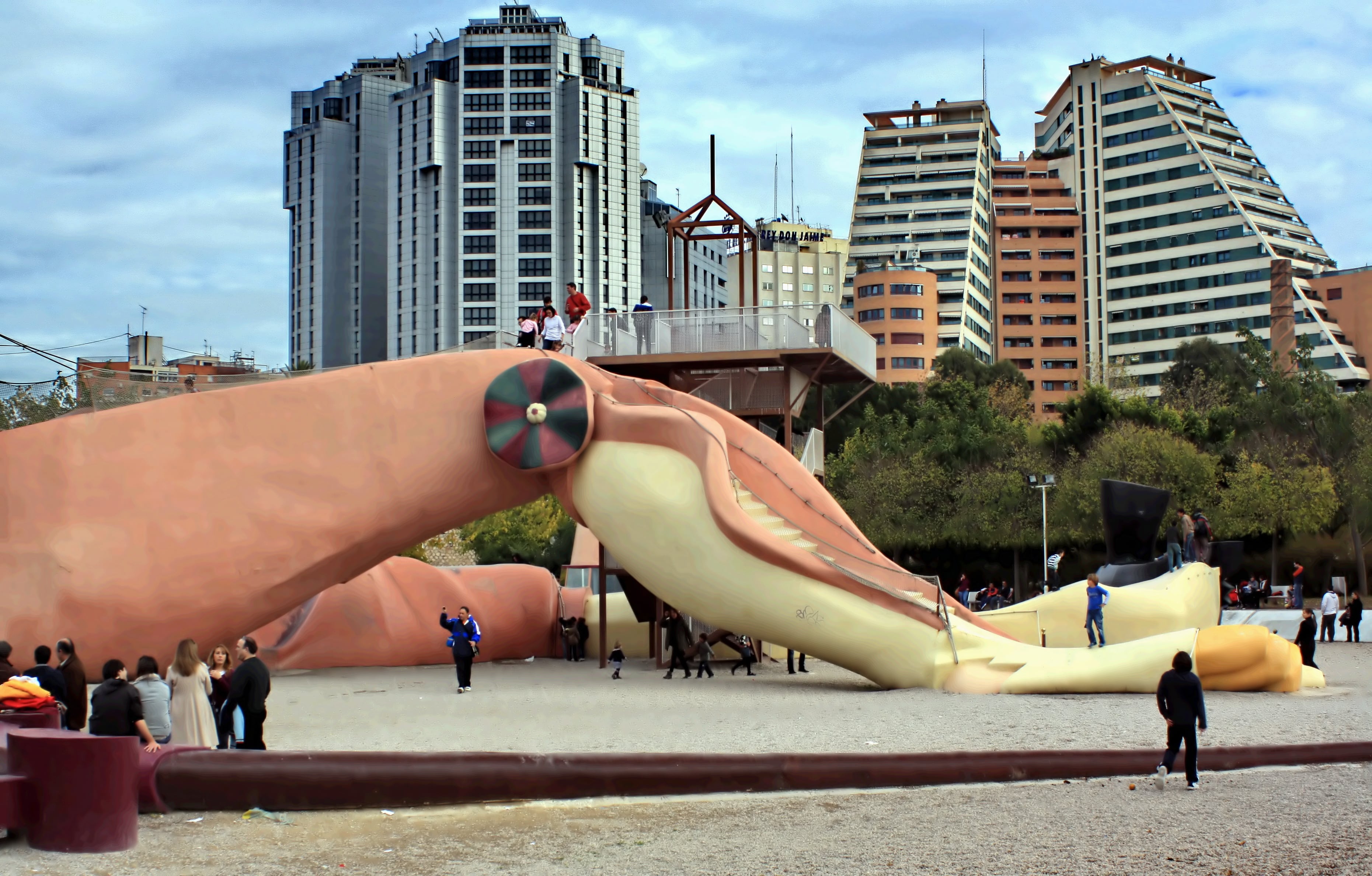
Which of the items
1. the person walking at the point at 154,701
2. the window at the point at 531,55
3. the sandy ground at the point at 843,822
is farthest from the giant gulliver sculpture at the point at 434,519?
the window at the point at 531,55

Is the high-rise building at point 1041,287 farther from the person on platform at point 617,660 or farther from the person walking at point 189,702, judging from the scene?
the person walking at point 189,702

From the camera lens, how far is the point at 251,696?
37.8 ft

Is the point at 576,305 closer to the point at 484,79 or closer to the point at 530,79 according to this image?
the point at 530,79

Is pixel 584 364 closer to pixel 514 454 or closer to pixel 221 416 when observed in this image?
pixel 514 454

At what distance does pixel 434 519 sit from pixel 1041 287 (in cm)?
10925

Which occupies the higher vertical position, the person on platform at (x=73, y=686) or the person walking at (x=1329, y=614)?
the person on platform at (x=73, y=686)

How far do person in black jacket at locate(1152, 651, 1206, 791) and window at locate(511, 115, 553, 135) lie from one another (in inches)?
4431

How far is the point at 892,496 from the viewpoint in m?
53.7

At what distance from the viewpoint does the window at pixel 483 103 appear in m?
118

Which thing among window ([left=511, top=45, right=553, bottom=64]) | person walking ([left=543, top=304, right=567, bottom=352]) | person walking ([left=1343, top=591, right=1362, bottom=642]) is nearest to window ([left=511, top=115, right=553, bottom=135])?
window ([left=511, top=45, right=553, bottom=64])

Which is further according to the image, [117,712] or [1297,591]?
[1297,591]

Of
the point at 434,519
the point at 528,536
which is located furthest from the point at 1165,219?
the point at 434,519

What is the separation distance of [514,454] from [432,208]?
102m

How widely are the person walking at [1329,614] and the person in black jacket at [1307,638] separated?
10569mm
